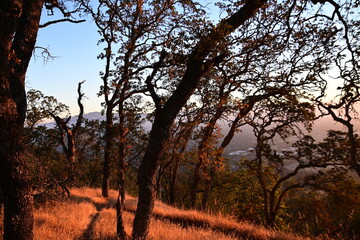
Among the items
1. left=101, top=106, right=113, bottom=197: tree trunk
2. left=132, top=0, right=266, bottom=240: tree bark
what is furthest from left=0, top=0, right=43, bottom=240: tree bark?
left=101, top=106, right=113, bottom=197: tree trunk

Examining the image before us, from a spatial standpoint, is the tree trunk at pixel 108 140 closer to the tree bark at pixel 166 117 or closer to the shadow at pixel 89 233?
the shadow at pixel 89 233

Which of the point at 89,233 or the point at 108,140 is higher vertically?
the point at 108,140

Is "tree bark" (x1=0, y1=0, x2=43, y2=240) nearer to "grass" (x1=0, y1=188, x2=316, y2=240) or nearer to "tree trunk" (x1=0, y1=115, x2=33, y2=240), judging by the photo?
"tree trunk" (x1=0, y1=115, x2=33, y2=240)

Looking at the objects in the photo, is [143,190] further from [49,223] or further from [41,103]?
[41,103]

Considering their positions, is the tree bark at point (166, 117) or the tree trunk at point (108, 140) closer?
the tree bark at point (166, 117)

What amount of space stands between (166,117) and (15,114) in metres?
2.71

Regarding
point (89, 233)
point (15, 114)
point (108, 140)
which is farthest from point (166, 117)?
point (108, 140)

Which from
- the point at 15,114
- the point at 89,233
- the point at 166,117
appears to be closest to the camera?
the point at 15,114

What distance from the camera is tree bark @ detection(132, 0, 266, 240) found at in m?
4.14

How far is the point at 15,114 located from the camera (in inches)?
146

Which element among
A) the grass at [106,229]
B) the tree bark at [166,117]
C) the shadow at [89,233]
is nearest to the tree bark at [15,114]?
the grass at [106,229]

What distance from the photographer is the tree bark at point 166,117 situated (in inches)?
163

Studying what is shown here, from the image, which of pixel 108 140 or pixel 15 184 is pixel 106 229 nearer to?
pixel 15 184

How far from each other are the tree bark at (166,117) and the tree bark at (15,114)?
2.10m
